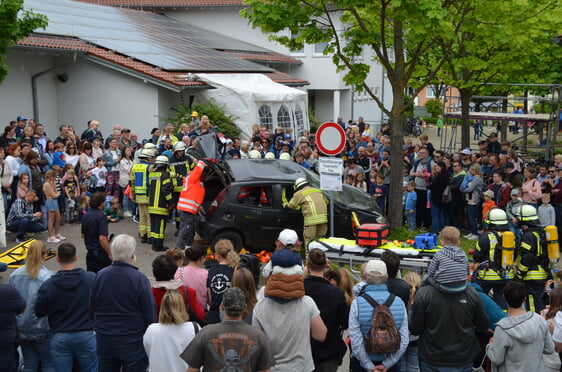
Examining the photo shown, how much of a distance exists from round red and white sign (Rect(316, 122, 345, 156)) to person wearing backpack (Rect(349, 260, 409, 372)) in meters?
5.04

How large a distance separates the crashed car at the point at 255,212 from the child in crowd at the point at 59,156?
459 centimetres

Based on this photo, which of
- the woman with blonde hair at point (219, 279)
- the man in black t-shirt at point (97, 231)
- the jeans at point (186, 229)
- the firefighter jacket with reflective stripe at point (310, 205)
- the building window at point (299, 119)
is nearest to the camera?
the woman with blonde hair at point (219, 279)

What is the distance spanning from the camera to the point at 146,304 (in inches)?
223

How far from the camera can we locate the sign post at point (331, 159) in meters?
10.3

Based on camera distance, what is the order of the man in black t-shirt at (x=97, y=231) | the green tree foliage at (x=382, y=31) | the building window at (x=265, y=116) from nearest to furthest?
the man in black t-shirt at (x=97, y=231), the green tree foliage at (x=382, y=31), the building window at (x=265, y=116)

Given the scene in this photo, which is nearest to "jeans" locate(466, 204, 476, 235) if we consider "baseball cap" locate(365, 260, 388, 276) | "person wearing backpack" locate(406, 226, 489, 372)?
"person wearing backpack" locate(406, 226, 489, 372)

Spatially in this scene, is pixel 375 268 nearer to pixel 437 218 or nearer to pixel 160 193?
pixel 160 193

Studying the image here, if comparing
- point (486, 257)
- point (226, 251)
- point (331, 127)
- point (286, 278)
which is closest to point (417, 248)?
point (486, 257)

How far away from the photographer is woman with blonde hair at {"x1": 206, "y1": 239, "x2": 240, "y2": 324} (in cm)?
630

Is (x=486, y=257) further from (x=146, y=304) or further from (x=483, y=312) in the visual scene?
(x=146, y=304)

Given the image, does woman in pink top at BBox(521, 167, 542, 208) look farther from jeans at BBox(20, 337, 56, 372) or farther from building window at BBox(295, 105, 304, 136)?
building window at BBox(295, 105, 304, 136)

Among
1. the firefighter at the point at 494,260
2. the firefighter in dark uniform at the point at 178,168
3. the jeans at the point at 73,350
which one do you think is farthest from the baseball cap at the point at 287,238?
the firefighter in dark uniform at the point at 178,168

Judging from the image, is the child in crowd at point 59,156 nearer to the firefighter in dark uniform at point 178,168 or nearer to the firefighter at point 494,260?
the firefighter in dark uniform at point 178,168

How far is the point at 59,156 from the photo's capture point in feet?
48.1
